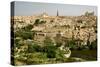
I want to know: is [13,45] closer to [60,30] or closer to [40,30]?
[40,30]

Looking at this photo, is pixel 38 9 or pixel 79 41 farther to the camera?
pixel 79 41

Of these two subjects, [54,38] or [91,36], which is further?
[91,36]

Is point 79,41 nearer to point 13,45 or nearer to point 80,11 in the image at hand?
point 80,11

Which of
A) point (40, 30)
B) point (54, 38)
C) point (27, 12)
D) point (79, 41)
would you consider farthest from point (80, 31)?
point (27, 12)

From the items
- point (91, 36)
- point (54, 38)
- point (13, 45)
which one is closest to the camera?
point (13, 45)

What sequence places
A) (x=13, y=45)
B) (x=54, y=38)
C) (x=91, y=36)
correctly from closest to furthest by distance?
(x=13, y=45) < (x=54, y=38) < (x=91, y=36)
